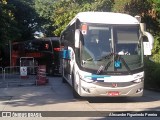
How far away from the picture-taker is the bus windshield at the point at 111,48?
14.7 m

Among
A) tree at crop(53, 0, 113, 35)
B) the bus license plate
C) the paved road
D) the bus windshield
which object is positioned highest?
tree at crop(53, 0, 113, 35)

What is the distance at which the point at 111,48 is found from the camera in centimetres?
1483

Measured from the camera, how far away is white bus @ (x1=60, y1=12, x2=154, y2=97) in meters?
14.6

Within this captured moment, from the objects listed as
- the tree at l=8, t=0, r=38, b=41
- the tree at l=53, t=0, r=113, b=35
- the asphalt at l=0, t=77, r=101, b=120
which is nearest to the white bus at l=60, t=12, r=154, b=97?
the asphalt at l=0, t=77, r=101, b=120

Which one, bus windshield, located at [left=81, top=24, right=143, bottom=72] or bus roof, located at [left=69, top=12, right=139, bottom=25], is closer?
bus windshield, located at [left=81, top=24, right=143, bottom=72]

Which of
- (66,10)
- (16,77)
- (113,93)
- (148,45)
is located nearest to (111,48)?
(148,45)

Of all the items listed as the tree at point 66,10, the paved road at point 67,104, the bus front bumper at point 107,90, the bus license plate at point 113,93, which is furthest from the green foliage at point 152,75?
the tree at point 66,10

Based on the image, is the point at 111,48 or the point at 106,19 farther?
the point at 106,19

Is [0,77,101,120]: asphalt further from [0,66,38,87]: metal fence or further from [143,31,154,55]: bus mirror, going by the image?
[0,66,38,87]: metal fence

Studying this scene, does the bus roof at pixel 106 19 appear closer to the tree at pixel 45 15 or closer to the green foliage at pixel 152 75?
the green foliage at pixel 152 75

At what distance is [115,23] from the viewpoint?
1520 cm

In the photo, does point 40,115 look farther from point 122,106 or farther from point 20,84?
point 20,84

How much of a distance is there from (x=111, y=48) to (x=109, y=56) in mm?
325

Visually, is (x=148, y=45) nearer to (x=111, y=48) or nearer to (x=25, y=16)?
(x=111, y=48)
